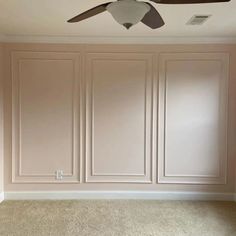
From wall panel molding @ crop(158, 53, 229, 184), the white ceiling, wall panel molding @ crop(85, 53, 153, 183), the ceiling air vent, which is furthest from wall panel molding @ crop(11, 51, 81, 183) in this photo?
the ceiling air vent

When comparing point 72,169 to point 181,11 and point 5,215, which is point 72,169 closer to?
point 5,215

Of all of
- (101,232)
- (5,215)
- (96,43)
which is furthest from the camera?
(96,43)

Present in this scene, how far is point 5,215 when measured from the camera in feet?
12.1

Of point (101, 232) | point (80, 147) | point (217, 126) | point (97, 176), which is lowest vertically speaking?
point (101, 232)

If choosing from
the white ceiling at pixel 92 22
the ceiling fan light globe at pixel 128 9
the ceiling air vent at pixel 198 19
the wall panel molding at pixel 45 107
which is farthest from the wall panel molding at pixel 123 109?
the ceiling fan light globe at pixel 128 9

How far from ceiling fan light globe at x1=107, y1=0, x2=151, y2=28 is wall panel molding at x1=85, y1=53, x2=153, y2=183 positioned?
2.17 m

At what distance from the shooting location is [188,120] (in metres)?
4.26

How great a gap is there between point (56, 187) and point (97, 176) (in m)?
0.59

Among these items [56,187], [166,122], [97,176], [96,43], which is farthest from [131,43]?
[56,187]

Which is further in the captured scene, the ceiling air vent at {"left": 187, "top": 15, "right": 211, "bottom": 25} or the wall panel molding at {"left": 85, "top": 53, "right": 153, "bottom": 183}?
the wall panel molding at {"left": 85, "top": 53, "right": 153, "bottom": 183}

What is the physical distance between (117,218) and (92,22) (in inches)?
88.8

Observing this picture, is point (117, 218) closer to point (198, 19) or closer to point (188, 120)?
point (188, 120)

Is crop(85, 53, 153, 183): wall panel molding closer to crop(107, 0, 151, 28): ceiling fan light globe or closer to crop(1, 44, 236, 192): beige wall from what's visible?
crop(1, 44, 236, 192): beige wall

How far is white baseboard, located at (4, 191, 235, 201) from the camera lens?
429 cm
